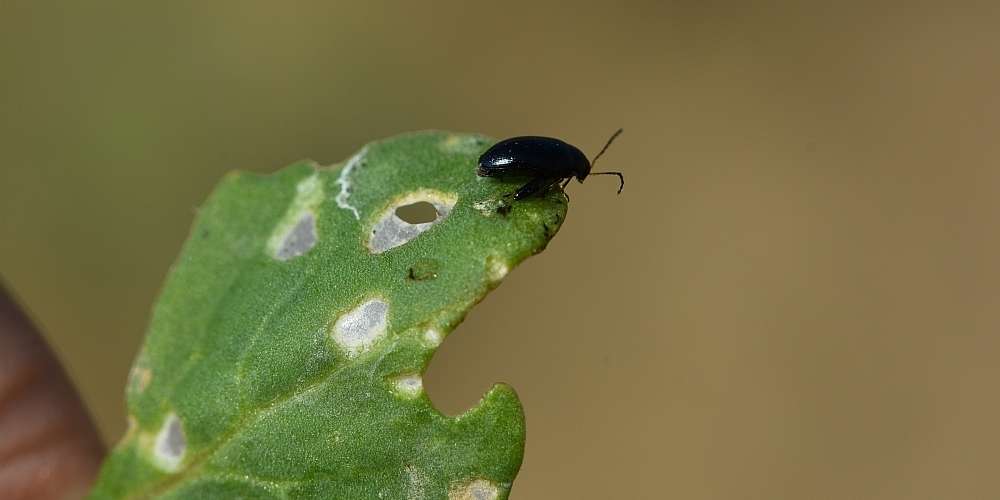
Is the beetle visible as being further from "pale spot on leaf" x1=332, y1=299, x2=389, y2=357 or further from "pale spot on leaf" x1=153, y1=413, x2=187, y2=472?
"pale spot on leaf" x1=153, y1=413, x2=187, y2=472

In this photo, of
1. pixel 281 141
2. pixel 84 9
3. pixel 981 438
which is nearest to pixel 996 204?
pixel 981 438

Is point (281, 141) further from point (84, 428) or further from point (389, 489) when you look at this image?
point (389, 489)

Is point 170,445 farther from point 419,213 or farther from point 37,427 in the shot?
point 419,213

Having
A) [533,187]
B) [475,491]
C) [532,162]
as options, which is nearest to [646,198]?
[532,162]

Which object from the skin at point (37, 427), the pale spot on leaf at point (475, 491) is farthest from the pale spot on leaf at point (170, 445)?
the skin at point (37, 427)

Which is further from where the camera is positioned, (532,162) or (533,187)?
(532,162)

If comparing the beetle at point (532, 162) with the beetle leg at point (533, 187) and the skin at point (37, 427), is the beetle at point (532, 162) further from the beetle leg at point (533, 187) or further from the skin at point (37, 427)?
→ the skin at point (37, 427)

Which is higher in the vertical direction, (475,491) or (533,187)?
(533,187)
